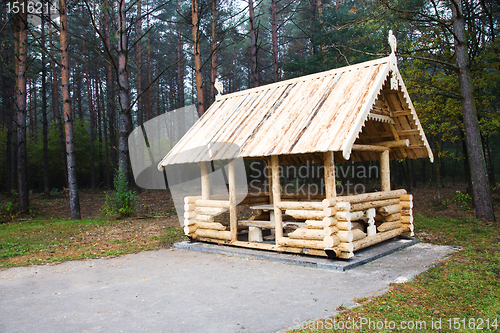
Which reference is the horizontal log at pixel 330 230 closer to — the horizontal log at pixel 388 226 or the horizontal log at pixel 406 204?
the horizontal log at pixel 388 226

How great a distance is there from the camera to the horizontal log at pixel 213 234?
848 cm

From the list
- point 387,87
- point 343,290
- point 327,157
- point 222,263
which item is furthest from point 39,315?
point 387,87

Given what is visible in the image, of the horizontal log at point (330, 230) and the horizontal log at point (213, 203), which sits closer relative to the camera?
the horizontal log at point (330, 230)

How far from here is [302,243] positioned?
7.09 metres

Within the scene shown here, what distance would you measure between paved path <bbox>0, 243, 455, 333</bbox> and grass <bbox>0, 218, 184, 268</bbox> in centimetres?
91

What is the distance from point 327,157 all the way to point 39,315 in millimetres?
5221

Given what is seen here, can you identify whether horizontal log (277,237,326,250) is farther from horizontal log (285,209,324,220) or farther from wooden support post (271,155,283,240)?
horizontal log (285,209,324,220)

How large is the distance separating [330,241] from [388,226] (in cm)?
246

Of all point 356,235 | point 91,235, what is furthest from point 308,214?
point 91,235

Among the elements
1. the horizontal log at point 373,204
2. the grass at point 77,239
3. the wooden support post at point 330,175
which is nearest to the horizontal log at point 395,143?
the horizontal log at point 373,204

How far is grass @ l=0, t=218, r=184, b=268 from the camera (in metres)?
8.27

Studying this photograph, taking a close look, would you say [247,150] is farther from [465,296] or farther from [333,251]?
[465,296]

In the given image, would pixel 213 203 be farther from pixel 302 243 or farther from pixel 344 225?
pixel 344 225

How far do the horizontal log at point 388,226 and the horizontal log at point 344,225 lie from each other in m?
1.82
